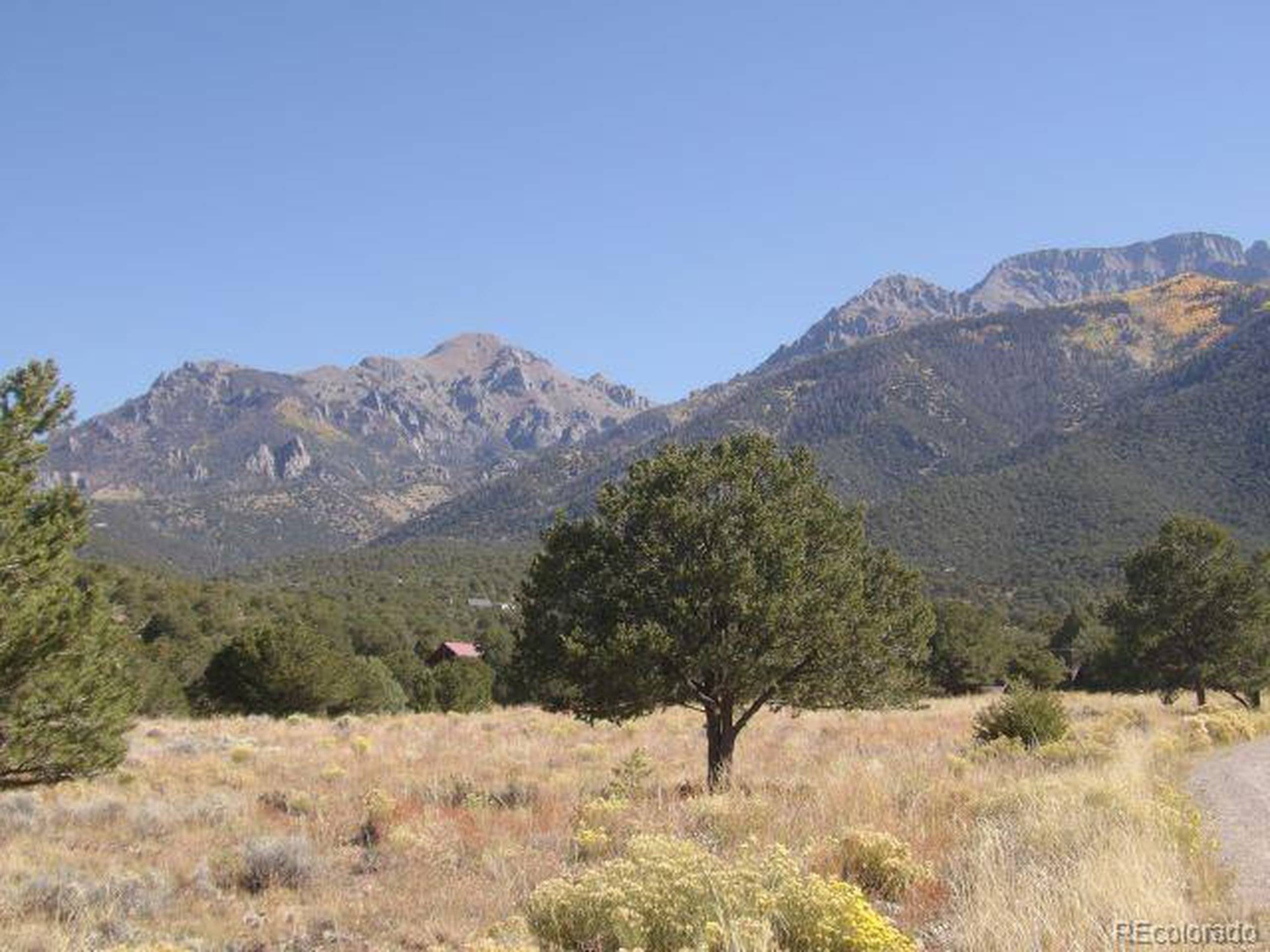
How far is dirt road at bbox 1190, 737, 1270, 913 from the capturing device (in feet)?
25.1

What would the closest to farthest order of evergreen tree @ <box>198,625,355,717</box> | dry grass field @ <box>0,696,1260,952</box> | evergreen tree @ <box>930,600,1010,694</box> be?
dry grass field @ <box>0,696,1260,952</box>, evergreen tree @ <box>198,625,355,717</box>, evergreen tree @ <box>930,600,1010,694</box>

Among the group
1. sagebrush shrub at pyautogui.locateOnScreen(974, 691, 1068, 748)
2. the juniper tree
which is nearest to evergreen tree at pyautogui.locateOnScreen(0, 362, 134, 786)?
the juniper tree

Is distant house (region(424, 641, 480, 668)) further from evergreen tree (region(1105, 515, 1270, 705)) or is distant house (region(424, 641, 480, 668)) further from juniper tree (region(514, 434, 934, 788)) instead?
juniper tree (region(514, 434, 934, 788))

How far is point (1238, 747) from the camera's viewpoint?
65.7 ft

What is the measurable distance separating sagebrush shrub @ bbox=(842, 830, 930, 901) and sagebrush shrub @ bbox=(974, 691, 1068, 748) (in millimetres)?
13628

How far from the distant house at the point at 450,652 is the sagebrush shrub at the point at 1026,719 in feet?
173

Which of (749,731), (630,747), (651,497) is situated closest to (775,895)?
(651,497)

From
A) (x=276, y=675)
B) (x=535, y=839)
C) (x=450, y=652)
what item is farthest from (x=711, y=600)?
(x=450, y=652)

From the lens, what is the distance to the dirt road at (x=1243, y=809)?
301 inches

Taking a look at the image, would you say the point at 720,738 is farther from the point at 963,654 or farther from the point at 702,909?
the point at 963,654

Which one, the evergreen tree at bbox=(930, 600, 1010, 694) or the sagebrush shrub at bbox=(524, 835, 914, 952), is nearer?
the sagebrush shrub at bbox=(524, 835, 914, 952)

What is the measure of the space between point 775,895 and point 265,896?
22.9 feet

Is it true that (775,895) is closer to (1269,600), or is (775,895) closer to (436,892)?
(436,892)

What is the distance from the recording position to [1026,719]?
21016 mm
